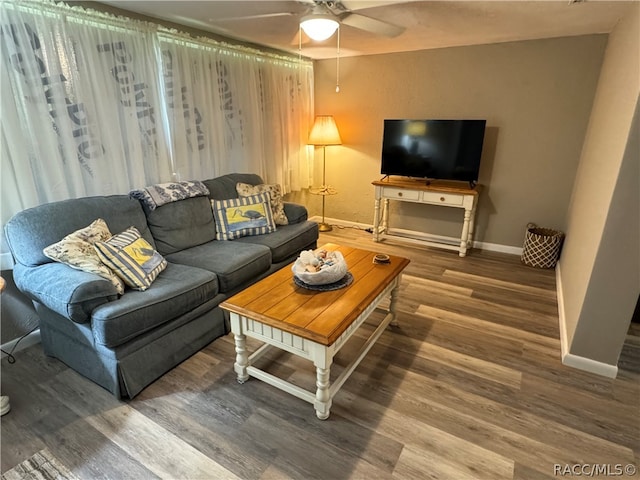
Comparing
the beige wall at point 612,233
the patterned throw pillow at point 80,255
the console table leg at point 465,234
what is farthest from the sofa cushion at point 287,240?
the beige wall at point 612,233

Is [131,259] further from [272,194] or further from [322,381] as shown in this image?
[272,194]

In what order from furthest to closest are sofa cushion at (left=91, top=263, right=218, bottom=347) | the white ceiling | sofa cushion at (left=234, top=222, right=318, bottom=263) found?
sofa cushion at (left=234, top=222, right=318, bottom=263)
the white ceiling
sofa cushion at (left=91, top=263, right=218, bottom=347)

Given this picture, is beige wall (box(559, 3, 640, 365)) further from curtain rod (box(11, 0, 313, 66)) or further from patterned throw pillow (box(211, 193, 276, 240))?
curtain rod (box(11, 0, 313, 66))

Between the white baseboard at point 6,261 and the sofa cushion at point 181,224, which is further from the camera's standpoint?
the sofa cushion at point 181,224

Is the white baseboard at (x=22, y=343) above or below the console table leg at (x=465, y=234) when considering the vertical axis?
below

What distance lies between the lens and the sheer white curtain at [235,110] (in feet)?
10.1

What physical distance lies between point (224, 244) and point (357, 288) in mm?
1328

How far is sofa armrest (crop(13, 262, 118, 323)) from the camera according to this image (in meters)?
1.77

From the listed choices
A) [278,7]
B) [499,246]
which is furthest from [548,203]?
[278,7]

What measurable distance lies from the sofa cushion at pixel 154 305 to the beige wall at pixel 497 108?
2.97 metres

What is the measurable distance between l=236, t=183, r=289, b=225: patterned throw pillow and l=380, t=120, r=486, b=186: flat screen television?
146 centimetres

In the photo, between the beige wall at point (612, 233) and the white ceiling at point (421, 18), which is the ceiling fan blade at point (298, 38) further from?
the beige wall at point (612, 233)

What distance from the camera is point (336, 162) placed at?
15.9 ft

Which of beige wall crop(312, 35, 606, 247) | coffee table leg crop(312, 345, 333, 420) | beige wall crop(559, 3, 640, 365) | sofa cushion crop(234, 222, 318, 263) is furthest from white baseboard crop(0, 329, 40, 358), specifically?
beige wall crop(312, 35, 606, 247)
